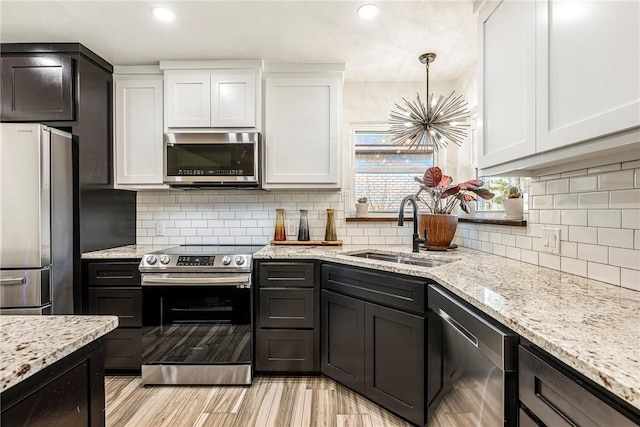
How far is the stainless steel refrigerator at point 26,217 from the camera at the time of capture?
1987 millimetres

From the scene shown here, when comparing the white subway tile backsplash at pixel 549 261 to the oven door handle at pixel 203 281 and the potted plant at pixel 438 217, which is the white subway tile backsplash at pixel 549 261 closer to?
the potted plant at pixel 438 217

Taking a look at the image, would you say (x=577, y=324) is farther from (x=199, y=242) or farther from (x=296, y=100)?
(x=199, y=242)

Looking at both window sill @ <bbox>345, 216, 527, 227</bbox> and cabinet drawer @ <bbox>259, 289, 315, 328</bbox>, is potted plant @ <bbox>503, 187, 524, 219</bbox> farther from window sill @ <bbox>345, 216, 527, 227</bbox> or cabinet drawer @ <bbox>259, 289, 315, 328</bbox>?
cabinet drawer @ <bbox>259, 289, 315, 328</bbox>

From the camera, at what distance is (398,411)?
5.67ft

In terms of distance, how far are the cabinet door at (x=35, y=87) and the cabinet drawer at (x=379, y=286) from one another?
2171mm

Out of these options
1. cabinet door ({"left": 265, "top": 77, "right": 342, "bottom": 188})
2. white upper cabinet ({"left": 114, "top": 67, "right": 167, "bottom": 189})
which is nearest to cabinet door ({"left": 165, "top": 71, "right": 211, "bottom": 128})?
white upper cabinet ({"left": 114, "top": 67, "right": 167, "bottom": 189})

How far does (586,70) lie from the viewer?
0.99 m

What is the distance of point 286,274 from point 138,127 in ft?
5.50

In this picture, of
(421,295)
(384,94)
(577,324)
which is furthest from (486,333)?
(384,94)

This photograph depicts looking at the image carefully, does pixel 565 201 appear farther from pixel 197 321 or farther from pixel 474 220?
pixel 197 321

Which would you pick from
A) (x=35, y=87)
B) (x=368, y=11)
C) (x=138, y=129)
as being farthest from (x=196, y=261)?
(x=368, y=11)

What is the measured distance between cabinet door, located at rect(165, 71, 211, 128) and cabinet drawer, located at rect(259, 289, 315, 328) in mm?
1390

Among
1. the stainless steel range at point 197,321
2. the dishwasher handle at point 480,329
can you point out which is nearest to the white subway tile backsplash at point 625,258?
the dishwasher handle at point 480,329

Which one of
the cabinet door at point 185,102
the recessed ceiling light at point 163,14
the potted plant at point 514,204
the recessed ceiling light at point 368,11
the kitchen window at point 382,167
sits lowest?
the potted plant at point 514,204
